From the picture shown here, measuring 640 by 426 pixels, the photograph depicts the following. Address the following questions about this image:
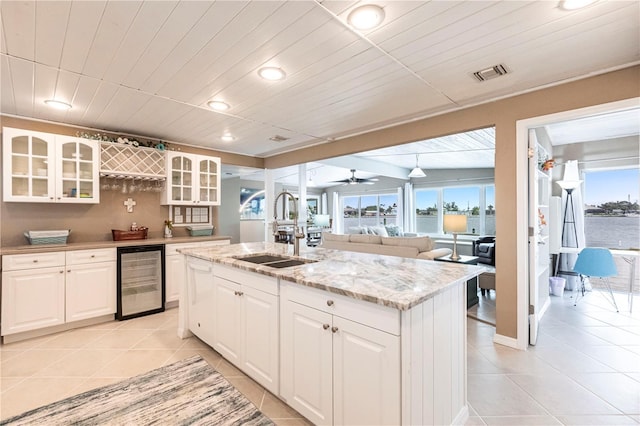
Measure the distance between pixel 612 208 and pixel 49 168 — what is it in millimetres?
8072

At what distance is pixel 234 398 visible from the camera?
1.99m

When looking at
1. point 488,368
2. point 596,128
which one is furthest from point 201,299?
point 596,128

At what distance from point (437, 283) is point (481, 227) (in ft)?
22.3

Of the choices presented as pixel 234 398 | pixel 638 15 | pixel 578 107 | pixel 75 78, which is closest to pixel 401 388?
pixel 234 398

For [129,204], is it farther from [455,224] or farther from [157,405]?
[455,224]

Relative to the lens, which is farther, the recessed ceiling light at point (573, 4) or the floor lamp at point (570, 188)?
the floor lamp at point (570, 188)

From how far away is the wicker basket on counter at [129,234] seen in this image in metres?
3.79

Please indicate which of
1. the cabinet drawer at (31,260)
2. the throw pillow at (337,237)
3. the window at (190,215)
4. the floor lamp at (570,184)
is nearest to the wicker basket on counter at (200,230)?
the window at (190,215)

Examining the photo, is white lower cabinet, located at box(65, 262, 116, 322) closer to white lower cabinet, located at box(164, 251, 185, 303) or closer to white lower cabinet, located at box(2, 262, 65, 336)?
white lower cabinet, located at box(2, 262, 65, 336)

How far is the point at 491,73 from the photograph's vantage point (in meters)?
2.30

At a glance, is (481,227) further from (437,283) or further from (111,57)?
(111,57)

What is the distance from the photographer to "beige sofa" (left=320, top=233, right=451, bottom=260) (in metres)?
3.81

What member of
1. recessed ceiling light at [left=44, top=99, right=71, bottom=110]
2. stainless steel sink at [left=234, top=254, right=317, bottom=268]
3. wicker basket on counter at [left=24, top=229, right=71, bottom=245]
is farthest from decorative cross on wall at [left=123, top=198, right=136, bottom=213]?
stainless steel sink at [left=234, top=254, right=317, bottom=268]

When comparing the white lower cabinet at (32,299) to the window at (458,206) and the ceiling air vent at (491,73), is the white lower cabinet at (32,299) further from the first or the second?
the window at (458,206)
